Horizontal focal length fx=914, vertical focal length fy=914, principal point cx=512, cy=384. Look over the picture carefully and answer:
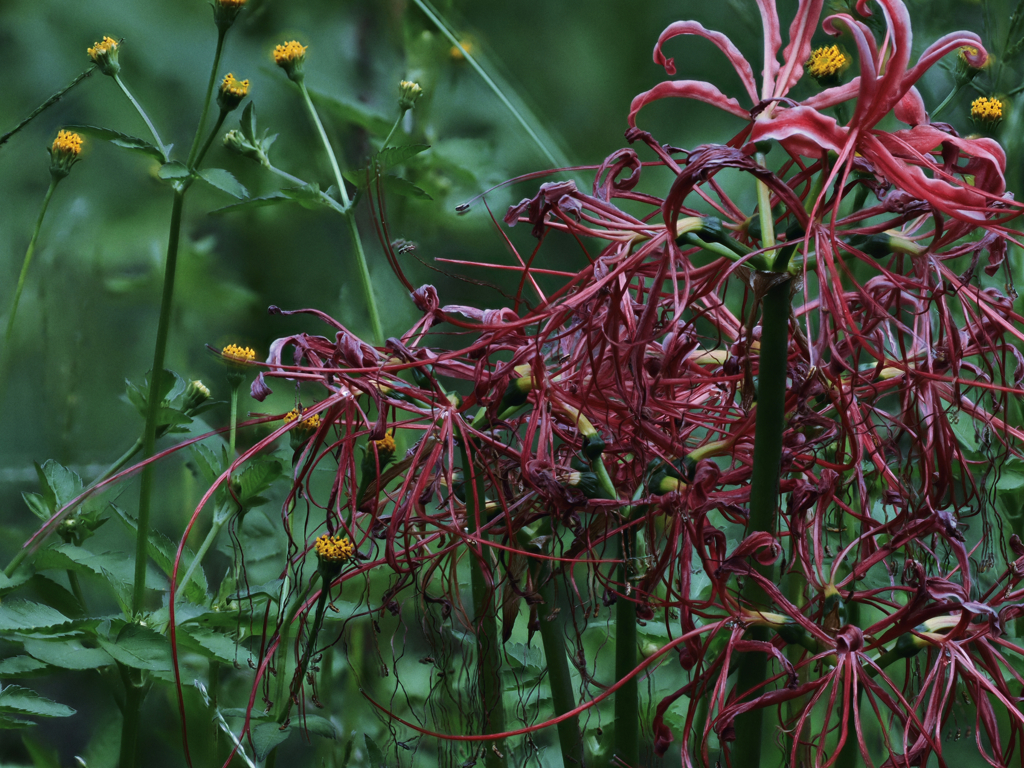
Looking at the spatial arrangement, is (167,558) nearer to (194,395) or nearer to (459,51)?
(194,395)

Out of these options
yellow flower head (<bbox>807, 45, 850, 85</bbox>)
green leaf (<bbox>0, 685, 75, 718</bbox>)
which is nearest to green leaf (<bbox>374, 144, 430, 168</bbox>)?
yellow flower head (<bbox>807, 45, 850, 85</bbox>)

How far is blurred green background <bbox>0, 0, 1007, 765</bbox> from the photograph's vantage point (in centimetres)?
69

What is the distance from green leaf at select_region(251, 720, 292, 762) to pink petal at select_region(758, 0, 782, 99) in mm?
334

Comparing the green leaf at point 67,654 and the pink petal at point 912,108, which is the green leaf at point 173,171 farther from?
the pink petal at point 912,108

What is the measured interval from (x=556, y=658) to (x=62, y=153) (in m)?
0.44

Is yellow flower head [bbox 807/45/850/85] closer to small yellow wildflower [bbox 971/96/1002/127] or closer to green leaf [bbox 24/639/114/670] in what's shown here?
small yellow wildflower [bbox 971/96/1002/127]

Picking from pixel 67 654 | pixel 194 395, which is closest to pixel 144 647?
pixel 67 654

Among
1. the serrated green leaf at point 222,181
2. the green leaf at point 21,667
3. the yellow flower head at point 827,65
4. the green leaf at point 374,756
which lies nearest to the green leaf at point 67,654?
the green leaf at point 21,667

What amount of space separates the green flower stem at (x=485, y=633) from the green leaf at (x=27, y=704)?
0.68ft

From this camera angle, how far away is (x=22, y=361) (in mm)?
675

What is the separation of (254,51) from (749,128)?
0.59 m

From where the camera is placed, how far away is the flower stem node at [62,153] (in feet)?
1.83

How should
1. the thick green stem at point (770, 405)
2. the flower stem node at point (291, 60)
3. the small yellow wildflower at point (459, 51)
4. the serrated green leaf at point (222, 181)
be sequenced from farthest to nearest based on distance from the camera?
the small yellow wildflower at point (459, 51)
the flower stem node at point (291, 60)
the serrated green leaf at point (222, 181)
the thick green stem at point (770, 405)

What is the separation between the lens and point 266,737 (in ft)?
Answer: 1.35
